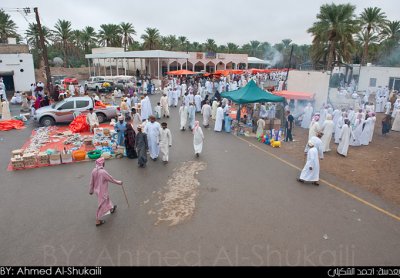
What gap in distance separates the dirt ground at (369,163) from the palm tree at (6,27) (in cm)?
4162

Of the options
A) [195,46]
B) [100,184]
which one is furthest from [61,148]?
[195,46]

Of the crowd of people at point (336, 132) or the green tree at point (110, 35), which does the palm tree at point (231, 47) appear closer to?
the green tree at point (110, 35)

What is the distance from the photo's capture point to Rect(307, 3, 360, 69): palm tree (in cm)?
2922

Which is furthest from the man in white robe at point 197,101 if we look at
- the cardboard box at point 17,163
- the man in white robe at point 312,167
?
the man in white robe at point 312,167

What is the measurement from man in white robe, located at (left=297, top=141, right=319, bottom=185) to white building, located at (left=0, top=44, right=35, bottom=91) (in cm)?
2960

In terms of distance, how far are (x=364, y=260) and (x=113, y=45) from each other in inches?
2053

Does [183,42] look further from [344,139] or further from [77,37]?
[344,139]

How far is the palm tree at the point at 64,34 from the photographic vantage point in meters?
45.0

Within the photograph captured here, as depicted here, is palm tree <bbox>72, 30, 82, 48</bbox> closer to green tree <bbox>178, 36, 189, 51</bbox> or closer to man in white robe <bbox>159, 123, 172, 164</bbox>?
green tree <bbox>178, 36, 189, 51</bbox>

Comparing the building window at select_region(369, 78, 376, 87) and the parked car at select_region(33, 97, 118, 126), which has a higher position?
the building window at select_region(369, 78, 376, 87)

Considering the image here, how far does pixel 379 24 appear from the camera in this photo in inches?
1380

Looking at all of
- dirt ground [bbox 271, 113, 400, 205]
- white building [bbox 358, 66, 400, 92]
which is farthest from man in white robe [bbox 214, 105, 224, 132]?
white building [bbox 358, 66, 400, 92]

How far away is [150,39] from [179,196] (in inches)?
1726

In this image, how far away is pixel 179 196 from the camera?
7203 millimetres
